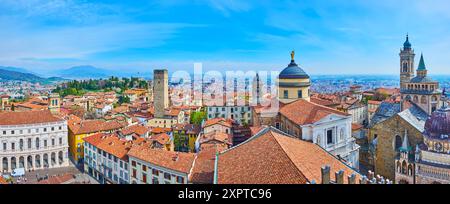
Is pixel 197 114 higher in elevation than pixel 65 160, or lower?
higher

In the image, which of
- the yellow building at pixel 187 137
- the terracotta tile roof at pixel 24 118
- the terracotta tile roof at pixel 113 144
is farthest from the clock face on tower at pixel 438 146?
the terracotta tile roof at pixel 24 118

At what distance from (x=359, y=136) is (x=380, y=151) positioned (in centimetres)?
542

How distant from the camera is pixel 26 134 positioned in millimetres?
17656

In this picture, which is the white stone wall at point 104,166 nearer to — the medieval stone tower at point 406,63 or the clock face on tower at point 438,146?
the clock face on tower at point 438,146

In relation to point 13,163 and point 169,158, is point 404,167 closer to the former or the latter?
point 169,158

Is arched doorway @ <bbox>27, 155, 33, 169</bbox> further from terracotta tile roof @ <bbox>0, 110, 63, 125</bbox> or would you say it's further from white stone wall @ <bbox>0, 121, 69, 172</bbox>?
terracotta tile roof @ <bbox>0, 110, 63, 125</bbox>

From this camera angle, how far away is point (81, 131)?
63.5ft

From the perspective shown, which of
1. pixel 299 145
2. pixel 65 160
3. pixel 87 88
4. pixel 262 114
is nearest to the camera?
pixel 299 145

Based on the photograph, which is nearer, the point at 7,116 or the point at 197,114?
the point at 7,116

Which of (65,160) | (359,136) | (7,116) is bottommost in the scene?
(65,160)

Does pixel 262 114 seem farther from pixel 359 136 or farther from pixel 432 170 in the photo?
pixel 359 136

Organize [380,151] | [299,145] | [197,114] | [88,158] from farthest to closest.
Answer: [197,114] → [88,158] → [380,151] → [299,145]

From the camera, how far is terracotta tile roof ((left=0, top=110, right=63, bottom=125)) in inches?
690

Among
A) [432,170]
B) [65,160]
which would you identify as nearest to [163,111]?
[65,160]
